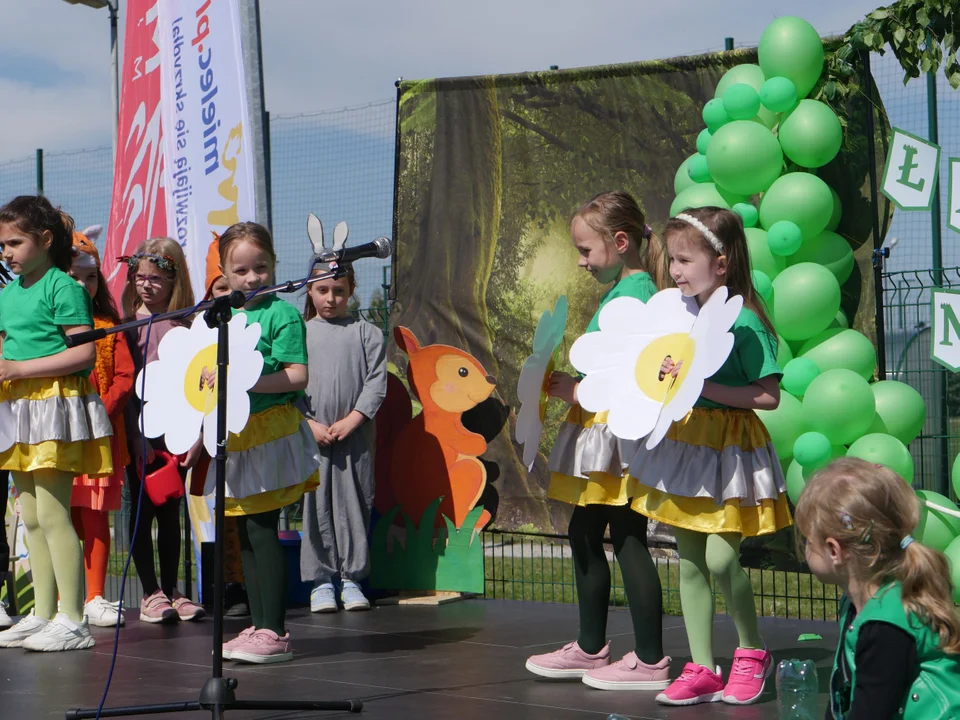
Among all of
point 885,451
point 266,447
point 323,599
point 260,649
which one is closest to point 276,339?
point 266,447

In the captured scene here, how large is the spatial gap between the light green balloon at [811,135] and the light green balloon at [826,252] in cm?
31

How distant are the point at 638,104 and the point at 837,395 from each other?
2.01 meters

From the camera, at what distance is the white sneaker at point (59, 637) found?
4.67m

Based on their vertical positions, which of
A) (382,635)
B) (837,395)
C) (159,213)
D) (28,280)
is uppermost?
(159,213)

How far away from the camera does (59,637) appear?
15.4ft

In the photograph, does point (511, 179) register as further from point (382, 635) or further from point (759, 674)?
point (759, 674)

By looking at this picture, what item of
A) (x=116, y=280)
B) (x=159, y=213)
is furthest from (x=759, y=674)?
(x=116, y=280)

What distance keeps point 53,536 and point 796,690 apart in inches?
105

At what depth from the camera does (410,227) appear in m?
7.02

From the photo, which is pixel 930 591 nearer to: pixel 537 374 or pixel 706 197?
pixel 537 374

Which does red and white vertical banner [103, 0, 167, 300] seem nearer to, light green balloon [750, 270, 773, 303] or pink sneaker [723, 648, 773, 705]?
light green balloon [750, 270, 773, 303]

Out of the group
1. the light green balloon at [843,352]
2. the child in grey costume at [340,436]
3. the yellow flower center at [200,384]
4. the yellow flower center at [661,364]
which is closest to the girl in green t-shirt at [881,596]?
the yellow flower center at [661,364]

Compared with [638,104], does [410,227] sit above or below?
below

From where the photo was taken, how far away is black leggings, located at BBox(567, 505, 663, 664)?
13.0ft
